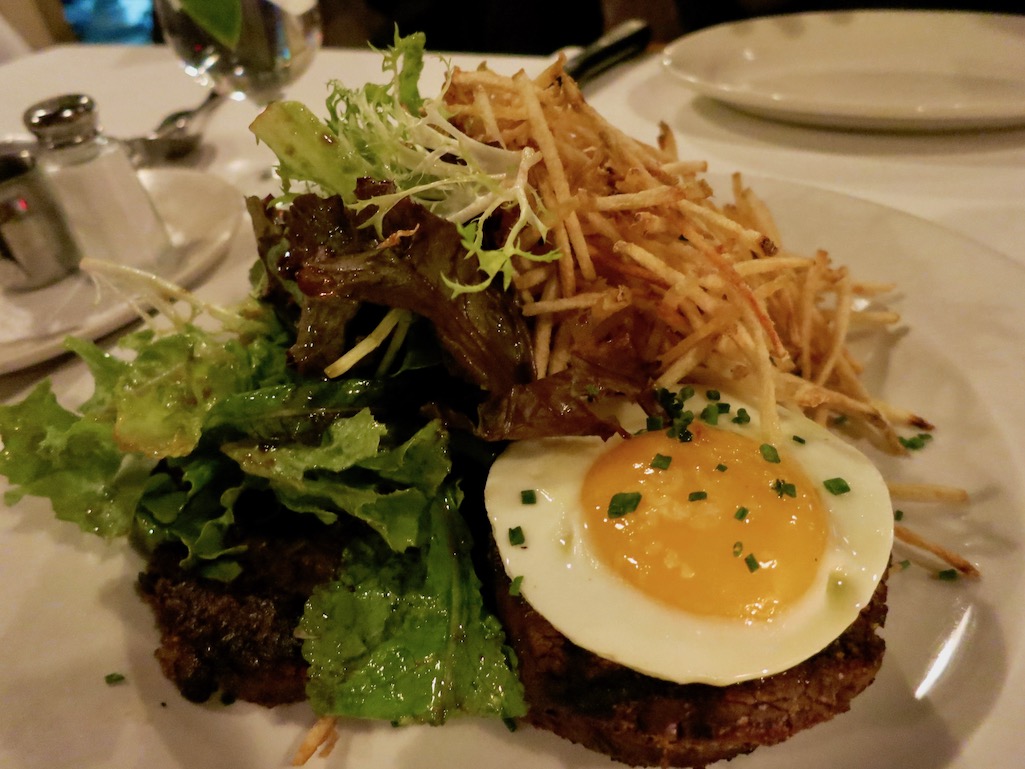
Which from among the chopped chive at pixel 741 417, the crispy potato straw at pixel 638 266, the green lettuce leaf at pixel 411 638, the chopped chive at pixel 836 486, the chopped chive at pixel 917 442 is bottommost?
the green lettuce leaf at pixel 411 638

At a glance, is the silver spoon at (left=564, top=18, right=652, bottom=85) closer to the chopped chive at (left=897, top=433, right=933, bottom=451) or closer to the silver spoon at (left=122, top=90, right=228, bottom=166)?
the silver spoon at (left=122, top=90, right=228, bottom=166)

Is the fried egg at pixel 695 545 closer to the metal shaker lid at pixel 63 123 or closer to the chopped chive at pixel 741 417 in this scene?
the chopped chive at pixel 741 417

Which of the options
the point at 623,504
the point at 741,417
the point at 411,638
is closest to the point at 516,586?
the point at 623,504

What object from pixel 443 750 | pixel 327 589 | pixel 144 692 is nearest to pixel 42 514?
pixel 144 692

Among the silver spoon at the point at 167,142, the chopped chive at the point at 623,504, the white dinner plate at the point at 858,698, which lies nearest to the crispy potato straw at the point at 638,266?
the white dinner plate at the point at 858,698

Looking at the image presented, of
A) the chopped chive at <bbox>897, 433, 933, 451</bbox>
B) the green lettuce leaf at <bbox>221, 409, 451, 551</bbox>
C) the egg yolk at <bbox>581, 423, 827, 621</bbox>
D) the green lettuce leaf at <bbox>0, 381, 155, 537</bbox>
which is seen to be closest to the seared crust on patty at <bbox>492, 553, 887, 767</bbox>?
the egg yolk at <bbox>581, 423, 827, 621</bbox>

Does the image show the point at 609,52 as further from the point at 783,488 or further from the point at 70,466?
the point at 70,466
